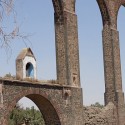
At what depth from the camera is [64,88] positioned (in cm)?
1557

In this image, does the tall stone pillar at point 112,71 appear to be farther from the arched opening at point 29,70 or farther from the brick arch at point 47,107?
the arched opening at point 29,70

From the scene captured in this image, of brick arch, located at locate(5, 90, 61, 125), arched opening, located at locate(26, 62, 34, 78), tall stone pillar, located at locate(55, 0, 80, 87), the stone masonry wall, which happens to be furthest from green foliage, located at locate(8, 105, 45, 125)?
arched opening, located at locate(26, 62, 34, 78)

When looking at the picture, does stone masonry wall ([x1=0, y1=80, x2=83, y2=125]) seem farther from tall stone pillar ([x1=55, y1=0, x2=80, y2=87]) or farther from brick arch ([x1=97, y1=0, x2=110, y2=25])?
brick arch ([x1=97, y1=0, x2=110, y2=25])

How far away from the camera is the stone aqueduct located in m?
13.3

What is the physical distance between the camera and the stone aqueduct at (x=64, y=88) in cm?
1329

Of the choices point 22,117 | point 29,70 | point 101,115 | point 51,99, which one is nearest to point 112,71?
point 101,115

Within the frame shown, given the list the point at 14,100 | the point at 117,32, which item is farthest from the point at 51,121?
the point at 117,32

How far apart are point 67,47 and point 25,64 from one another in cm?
266

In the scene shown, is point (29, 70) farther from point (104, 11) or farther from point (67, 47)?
point (104, 11)

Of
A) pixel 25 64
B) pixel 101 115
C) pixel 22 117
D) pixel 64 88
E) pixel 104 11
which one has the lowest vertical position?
pixel 22 117

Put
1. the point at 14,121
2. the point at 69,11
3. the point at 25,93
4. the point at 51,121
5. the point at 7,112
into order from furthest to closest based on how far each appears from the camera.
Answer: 1. the point at 14,121
2. the point at 69,11
3. the point at 51,121
4. the point at 25,93
5. the point at 7,112

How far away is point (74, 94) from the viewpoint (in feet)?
52.5

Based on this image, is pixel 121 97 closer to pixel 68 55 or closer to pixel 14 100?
pixel 68 55

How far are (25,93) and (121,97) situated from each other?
8071mm
